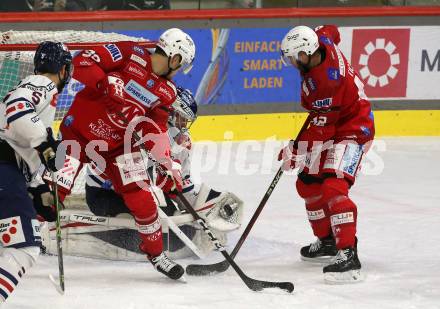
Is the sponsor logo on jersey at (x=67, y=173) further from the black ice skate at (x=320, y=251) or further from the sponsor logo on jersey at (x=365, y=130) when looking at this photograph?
the sponsor logo on jersey at (x=365, y=130)

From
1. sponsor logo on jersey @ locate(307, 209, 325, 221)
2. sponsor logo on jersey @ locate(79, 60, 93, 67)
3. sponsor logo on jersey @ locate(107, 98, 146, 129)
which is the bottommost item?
sponsor logo on jersey @ locate(307, 209, 325, 221)

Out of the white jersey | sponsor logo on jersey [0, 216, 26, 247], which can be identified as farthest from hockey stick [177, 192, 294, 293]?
sponsor logo on jersey [0, 216, 26, 247]

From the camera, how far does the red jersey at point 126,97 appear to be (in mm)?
4812

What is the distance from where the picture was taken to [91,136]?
487 centimetres

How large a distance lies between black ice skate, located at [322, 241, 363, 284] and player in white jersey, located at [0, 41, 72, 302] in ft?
4.74

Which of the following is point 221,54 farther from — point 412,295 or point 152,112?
point 412,295

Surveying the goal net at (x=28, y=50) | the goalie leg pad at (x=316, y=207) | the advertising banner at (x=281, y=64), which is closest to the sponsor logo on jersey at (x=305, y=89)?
the goalie leg pad at (x=316, y=207)

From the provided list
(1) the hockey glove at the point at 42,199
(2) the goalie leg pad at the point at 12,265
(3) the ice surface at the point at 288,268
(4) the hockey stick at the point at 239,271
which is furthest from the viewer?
(4) the hockey stick at the point at 239,271

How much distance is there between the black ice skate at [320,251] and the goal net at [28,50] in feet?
3.81

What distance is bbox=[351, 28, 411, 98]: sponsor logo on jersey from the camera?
26.9ft

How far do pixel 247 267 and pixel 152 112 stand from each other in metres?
0.85

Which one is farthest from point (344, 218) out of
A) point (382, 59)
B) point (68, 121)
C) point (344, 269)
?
point (382, 59)

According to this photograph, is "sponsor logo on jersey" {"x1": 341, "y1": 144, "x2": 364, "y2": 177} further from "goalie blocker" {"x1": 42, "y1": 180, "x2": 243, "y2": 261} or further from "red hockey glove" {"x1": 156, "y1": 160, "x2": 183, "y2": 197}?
"red hockey glove" {"x1": 156, "y1": 160, "x2": 183, "y2": 197}

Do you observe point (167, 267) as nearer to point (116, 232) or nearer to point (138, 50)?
point (116, 232)
